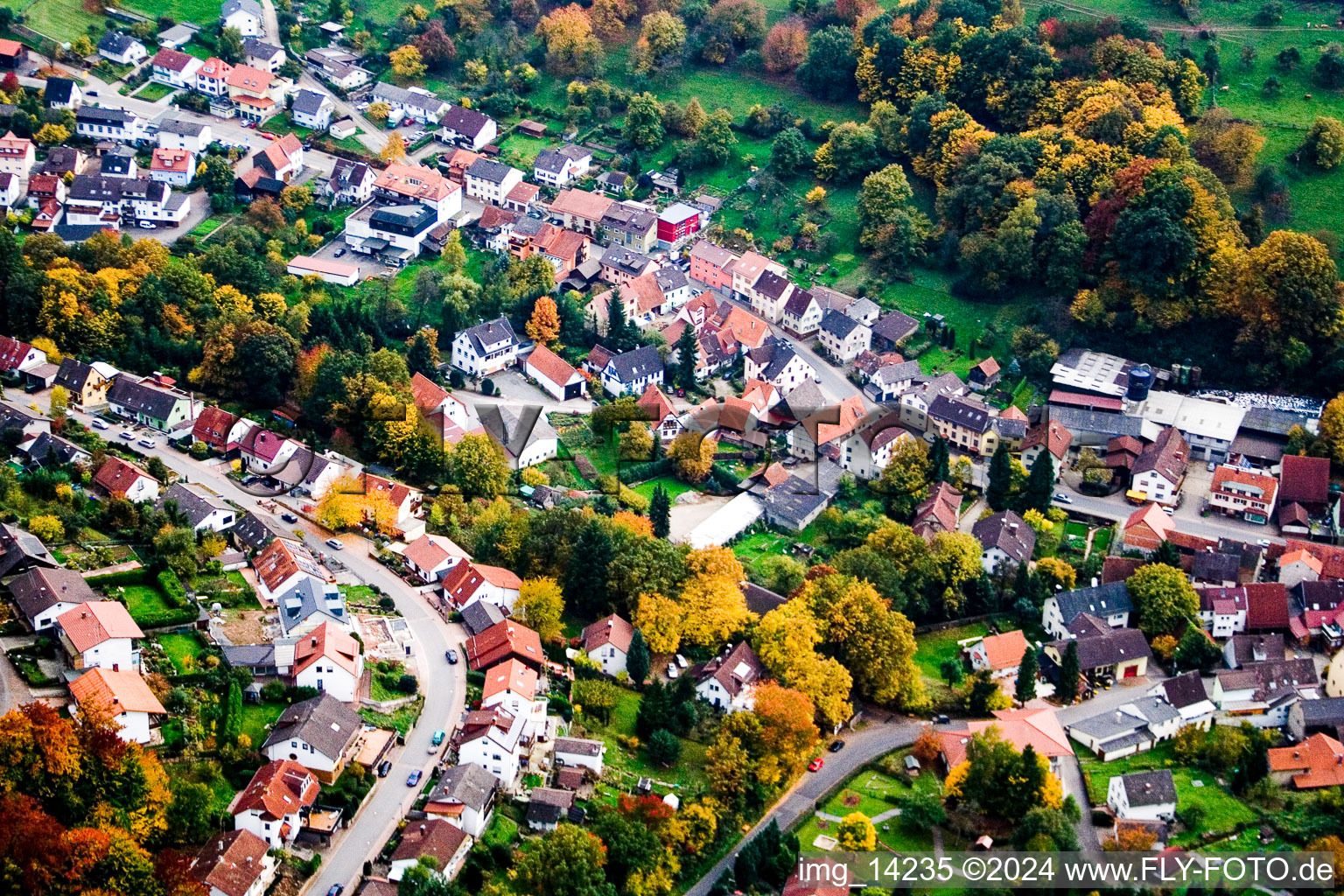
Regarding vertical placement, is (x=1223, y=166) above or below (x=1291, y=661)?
above

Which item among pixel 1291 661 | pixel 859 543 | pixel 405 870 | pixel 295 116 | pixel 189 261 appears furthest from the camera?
pixel 295 116

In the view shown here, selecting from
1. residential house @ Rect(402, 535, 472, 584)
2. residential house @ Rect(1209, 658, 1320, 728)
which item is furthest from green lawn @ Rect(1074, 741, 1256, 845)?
residential house @ Rect(402, 535, 472, 584)

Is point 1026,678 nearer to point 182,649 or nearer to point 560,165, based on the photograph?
point 182,649

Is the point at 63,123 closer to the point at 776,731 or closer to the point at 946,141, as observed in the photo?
the point at 946,141

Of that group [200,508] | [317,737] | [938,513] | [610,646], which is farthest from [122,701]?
[938,513]

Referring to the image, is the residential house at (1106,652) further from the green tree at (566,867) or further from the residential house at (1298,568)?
the green tree at (566,867)

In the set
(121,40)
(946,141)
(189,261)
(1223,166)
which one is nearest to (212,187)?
(189,261)

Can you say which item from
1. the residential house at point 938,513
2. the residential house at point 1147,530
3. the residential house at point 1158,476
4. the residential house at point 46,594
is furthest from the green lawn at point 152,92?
the residential house at point 1147,530
